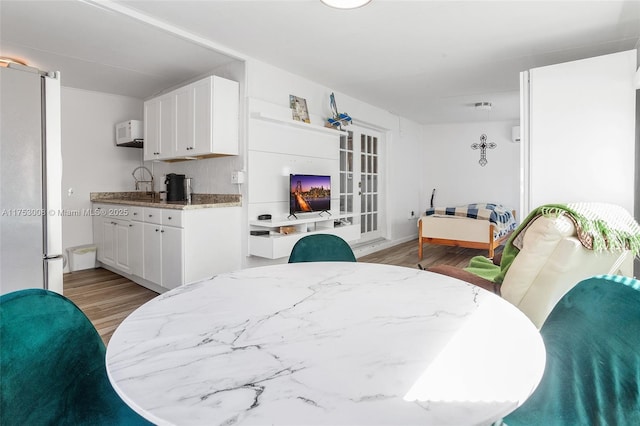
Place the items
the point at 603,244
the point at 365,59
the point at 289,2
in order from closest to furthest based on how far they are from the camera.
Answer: the point at 603,244 → the point at 289,2 → the point at 365,59

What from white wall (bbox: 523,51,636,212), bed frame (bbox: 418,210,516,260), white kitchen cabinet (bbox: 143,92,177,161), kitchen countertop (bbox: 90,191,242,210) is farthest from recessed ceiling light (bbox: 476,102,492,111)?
white kitchen cabinet (bbox: 143,92,177,161)

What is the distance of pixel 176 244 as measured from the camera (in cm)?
317

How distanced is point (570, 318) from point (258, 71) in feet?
11.4

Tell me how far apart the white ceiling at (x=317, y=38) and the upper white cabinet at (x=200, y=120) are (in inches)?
12.4

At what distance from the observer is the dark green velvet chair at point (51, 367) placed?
0.77m

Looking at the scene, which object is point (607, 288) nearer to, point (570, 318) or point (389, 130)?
point (570, 318)

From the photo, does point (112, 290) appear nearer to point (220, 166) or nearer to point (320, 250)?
point (220, 166)

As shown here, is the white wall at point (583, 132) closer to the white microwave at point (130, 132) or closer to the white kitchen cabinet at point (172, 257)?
the white kitchen cabinet at point (172, 257)

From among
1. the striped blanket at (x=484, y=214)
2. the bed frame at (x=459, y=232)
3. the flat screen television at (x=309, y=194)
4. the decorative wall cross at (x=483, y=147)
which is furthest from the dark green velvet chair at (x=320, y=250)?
the decorative wall cross at (x=483, y=147)

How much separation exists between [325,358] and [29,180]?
1782mm

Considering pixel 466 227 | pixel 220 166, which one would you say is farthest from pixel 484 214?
pixel 220 166

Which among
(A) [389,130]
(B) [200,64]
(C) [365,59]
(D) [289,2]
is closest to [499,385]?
(D) [289,2]

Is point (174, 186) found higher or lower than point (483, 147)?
lower

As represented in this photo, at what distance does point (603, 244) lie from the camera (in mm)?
1646
